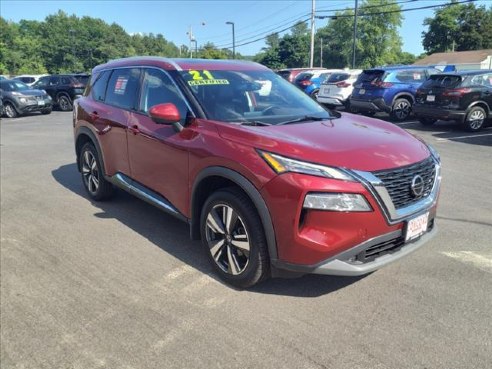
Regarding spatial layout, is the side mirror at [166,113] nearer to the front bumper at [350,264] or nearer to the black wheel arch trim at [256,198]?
the black wheel arch trim at [256,198]

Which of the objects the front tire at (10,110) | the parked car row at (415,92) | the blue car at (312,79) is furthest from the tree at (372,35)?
the front tire at (10,110)

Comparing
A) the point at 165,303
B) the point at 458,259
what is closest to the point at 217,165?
the point at 165,303

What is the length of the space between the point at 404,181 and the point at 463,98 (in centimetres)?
937

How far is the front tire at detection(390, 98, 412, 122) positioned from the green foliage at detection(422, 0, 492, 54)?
69.2 m

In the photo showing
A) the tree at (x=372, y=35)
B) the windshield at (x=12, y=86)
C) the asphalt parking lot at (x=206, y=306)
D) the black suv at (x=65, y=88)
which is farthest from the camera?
the tree at (x=372, y=35)

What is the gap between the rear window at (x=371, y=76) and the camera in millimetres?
13656

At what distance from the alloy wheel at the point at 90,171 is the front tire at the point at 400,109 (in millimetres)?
10380

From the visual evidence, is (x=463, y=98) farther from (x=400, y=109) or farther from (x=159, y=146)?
(x=159, y=146)

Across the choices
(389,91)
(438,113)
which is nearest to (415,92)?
(389,91)

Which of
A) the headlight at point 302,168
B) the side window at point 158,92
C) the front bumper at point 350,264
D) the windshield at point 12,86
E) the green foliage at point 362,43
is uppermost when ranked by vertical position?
the green foliage at point 362,43

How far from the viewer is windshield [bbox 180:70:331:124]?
3.72 metres

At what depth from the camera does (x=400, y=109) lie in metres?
13.7

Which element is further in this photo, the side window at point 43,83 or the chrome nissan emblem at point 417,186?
the side window at point 43,83


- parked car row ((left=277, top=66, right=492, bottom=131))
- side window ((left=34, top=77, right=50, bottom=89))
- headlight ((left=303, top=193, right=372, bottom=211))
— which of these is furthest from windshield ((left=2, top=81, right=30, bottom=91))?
headlight ((left=303, top=193, right=372, bottom=211))
